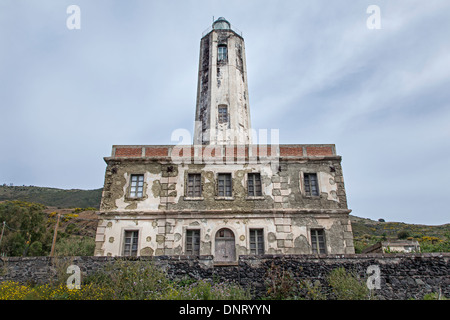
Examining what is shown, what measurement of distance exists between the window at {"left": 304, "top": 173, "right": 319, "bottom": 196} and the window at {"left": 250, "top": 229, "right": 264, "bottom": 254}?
324cm

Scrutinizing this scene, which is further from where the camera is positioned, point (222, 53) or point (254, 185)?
point (222, 53)

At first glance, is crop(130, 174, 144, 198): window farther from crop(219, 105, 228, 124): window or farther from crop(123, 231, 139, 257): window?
crop(219, 105, 228, 124): window

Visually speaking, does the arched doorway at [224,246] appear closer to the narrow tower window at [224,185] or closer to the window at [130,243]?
the narrow tower window at [224,185]

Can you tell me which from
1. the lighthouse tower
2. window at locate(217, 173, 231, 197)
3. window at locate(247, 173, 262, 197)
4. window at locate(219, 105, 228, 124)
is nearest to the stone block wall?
window at locate(217, 173, 231, 197)

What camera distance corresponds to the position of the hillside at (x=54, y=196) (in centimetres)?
5950

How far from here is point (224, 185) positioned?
16.6 meters

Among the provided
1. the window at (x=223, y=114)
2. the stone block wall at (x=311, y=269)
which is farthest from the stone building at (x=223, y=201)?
the stone block wall at (x=311, y=269)

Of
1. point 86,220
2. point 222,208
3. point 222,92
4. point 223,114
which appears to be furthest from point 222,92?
point 86,220

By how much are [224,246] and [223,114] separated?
27.6ft

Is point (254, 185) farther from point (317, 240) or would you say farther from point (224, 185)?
point (317, 240)

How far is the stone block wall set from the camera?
29.8 ft

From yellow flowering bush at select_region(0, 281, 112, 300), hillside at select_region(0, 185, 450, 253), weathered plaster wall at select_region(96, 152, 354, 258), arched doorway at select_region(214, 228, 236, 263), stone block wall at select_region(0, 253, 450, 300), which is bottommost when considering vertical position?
yellow flowering bush at select_region(0, 281, 112, 300)
